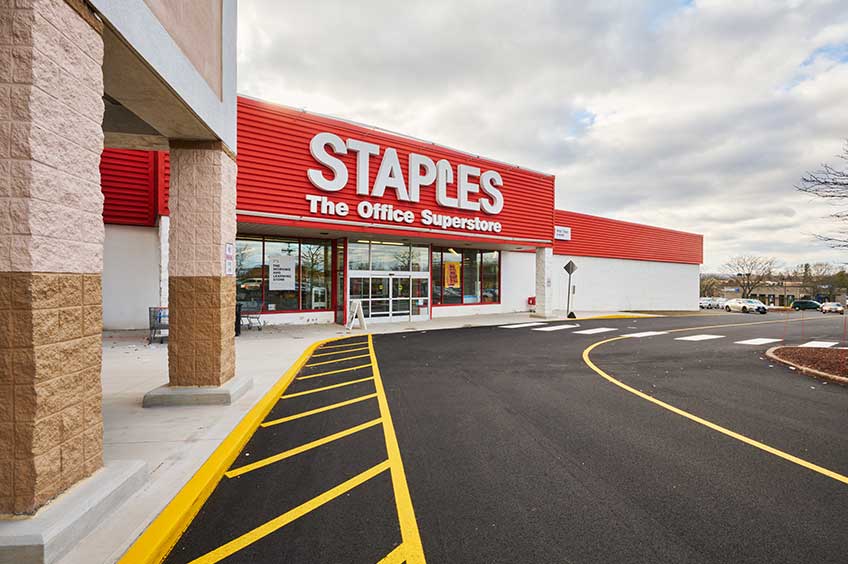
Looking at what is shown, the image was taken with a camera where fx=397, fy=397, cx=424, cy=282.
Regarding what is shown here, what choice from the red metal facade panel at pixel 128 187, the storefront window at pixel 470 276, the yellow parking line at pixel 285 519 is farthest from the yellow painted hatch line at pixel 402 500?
the storefront window at pixel 470 276

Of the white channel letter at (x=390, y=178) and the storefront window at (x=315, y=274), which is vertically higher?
the white channel letter at (x=390, y=178)

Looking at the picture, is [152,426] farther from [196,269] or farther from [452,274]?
[452,274]

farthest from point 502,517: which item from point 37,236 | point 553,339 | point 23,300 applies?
point 553,339

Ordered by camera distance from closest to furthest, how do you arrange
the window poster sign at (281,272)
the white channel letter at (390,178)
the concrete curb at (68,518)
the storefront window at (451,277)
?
the concrete curb at (68,518)
the white channel letter at (390,178)
the window poster sign at (281,272)
the storefront window at (451,277)

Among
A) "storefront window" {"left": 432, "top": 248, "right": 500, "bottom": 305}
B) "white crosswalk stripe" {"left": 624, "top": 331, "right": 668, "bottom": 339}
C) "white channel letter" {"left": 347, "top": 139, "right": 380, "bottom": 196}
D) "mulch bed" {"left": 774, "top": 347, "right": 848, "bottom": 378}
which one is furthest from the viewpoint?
"storefront window" {"left": 432, "top": 248, "right": 500, "bottom": 305}

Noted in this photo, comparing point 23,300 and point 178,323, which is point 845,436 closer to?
point 23,300

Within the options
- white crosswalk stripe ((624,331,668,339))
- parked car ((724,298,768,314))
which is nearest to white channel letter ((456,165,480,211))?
white crosswalk stripe ((624,331,668,339))

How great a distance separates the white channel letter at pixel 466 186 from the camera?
57.6 ft

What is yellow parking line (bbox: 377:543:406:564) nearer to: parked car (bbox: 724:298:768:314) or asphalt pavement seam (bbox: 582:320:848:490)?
asphalt pavement seam (bbox: 582:320:848:490)

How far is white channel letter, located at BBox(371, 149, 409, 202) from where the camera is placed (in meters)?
15.2

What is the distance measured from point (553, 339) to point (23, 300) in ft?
43.4

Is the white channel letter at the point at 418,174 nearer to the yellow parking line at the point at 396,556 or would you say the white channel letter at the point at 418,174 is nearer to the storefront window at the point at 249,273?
the storefront window at the point at 249,273

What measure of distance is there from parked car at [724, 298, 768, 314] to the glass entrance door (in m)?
33.9

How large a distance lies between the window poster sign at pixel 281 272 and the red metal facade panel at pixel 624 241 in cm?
1606
